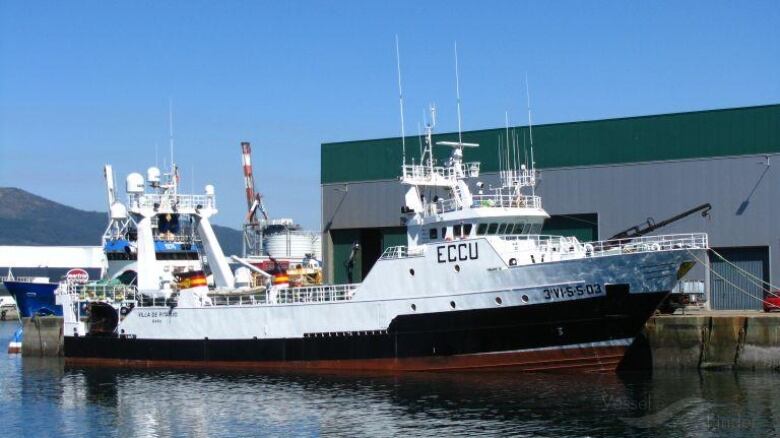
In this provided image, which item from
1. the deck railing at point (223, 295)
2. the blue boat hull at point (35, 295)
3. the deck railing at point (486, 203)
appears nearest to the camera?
the deck railing at point (486, 203)

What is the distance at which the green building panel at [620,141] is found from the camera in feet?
131

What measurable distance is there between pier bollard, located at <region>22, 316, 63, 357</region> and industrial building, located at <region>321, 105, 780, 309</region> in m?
13.0

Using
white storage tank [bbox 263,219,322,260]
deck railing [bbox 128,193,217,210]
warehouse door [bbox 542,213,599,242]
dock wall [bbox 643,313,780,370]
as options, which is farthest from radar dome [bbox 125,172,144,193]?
white storage tank [bbox 263,219,322,260]

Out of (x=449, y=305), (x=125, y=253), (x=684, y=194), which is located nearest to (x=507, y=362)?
(x=449, y=305)

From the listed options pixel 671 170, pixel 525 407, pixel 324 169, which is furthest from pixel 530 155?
pixel 525 407

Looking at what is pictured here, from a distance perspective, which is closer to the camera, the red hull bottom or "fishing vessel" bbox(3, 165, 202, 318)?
the red hull bottom

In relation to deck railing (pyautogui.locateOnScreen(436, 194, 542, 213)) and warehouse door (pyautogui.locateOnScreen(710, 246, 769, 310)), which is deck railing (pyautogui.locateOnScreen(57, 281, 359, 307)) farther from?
warehouse door (pyautogui.locateOnScreen(710, 246, 769, 310))

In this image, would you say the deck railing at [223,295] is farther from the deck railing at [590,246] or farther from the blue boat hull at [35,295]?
the blue boat hull at [35,295]

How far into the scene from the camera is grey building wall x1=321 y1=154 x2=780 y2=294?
129 feet

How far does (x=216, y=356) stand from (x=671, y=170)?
20076 millimetres

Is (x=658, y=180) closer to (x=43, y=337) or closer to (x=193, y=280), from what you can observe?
(x=193, y=280)

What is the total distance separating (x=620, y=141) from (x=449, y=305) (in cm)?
1431

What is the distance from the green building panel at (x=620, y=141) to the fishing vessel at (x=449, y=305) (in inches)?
196

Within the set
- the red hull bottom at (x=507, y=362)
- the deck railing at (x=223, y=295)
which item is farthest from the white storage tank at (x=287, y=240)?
the red hull bottom at (x=507, y=362)
